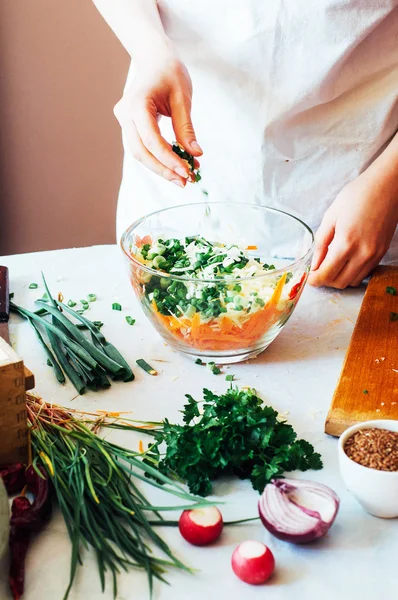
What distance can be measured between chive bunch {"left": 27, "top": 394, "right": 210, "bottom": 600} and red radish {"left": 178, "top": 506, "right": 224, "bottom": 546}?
0.04 feet

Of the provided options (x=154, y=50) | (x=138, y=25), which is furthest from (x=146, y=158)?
(x=138, y=25)

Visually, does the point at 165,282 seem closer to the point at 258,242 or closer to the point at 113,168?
the point at 258,242

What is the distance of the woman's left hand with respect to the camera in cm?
164

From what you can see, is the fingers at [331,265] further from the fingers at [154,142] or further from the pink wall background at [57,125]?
the pink wall background at [57,125]

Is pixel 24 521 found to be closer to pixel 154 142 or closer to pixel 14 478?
pixel 14 478

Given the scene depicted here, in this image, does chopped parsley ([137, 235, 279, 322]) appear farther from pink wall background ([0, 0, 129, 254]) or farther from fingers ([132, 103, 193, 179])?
pink wall background ([0, 0, 129, 254])

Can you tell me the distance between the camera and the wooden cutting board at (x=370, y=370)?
4.00ft

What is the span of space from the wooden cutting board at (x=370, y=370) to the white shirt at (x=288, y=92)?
34cm

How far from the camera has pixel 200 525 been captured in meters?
0.97

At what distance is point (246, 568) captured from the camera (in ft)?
3.00

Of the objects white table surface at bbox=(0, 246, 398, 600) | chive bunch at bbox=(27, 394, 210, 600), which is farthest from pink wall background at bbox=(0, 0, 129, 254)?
chive bunch at bbox=(27, 394, 210, 600)

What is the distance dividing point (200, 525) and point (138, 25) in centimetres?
118

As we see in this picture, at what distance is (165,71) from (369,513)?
99 centimetres

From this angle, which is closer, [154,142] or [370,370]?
[370,370]
